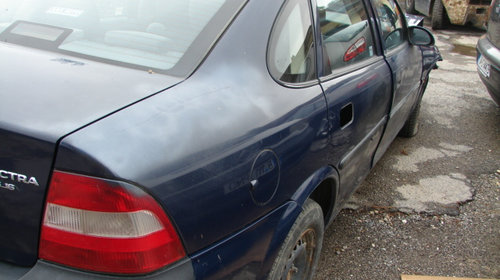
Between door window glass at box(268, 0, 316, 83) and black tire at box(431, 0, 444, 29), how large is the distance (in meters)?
8.47

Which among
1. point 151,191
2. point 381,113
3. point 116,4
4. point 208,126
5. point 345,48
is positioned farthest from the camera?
point 381,113

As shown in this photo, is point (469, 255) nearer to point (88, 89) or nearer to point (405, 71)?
point (405, 71)

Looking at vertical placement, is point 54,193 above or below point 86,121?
below

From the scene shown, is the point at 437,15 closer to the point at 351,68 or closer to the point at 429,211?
the point at 429,211

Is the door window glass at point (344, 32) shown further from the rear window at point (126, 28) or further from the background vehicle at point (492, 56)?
the background vehicle at point (492, 56)

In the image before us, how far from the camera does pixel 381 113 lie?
8.57 feet

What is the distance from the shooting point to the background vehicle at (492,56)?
4117mm

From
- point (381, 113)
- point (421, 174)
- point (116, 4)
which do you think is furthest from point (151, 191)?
point (421, 174)

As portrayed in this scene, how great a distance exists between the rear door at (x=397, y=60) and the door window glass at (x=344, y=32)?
189 mm

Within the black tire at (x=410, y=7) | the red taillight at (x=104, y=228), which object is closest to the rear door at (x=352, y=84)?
the red taillight at (x=104, y=228)

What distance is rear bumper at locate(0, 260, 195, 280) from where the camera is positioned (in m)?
1.18

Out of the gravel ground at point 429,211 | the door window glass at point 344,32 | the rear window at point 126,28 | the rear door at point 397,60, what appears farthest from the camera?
the rear door at point 397,60

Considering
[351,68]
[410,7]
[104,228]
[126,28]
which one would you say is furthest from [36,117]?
[410,7]

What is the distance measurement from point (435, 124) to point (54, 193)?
437 centimetres
